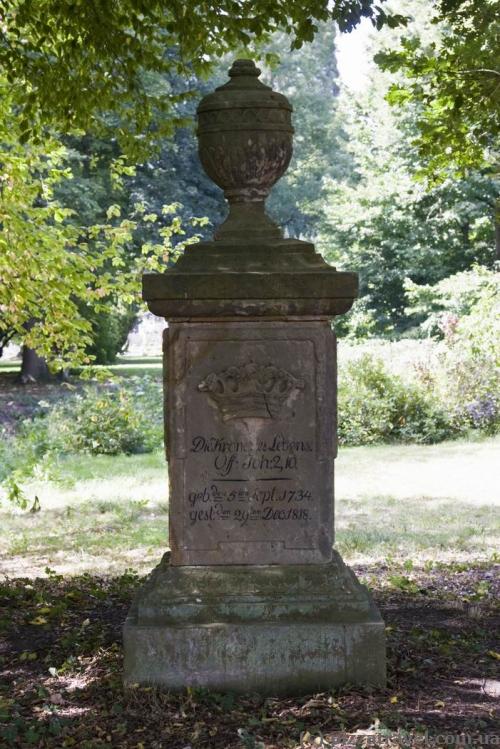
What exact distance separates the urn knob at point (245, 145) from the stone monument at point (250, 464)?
0.03ft

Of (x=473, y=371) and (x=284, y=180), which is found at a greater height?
(x=284, y=180)

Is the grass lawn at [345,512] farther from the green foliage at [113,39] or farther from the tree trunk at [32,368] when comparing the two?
the tree trunk at [32,368]

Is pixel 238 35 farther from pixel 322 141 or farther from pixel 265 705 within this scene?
pixel 322 141

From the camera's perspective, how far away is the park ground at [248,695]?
12.9ft

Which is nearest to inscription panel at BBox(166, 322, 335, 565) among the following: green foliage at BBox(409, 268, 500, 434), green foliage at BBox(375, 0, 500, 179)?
green foliage at BBox(375, 0, 500, 179)

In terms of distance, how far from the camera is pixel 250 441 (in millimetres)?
4633

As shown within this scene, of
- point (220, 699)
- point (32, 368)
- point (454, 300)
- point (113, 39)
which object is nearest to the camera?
point (220, 699)

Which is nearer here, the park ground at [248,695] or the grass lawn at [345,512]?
the park ground at [248,695]

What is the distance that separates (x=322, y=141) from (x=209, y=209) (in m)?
23.9

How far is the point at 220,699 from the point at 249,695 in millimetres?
158

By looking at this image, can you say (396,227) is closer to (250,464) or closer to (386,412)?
(386,412)

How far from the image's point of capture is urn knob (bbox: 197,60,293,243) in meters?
4.69

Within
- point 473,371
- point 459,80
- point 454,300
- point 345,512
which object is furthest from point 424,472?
point 454,300

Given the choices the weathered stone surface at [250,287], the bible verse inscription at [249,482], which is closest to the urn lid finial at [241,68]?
the weathered stone surface at [250,287]
